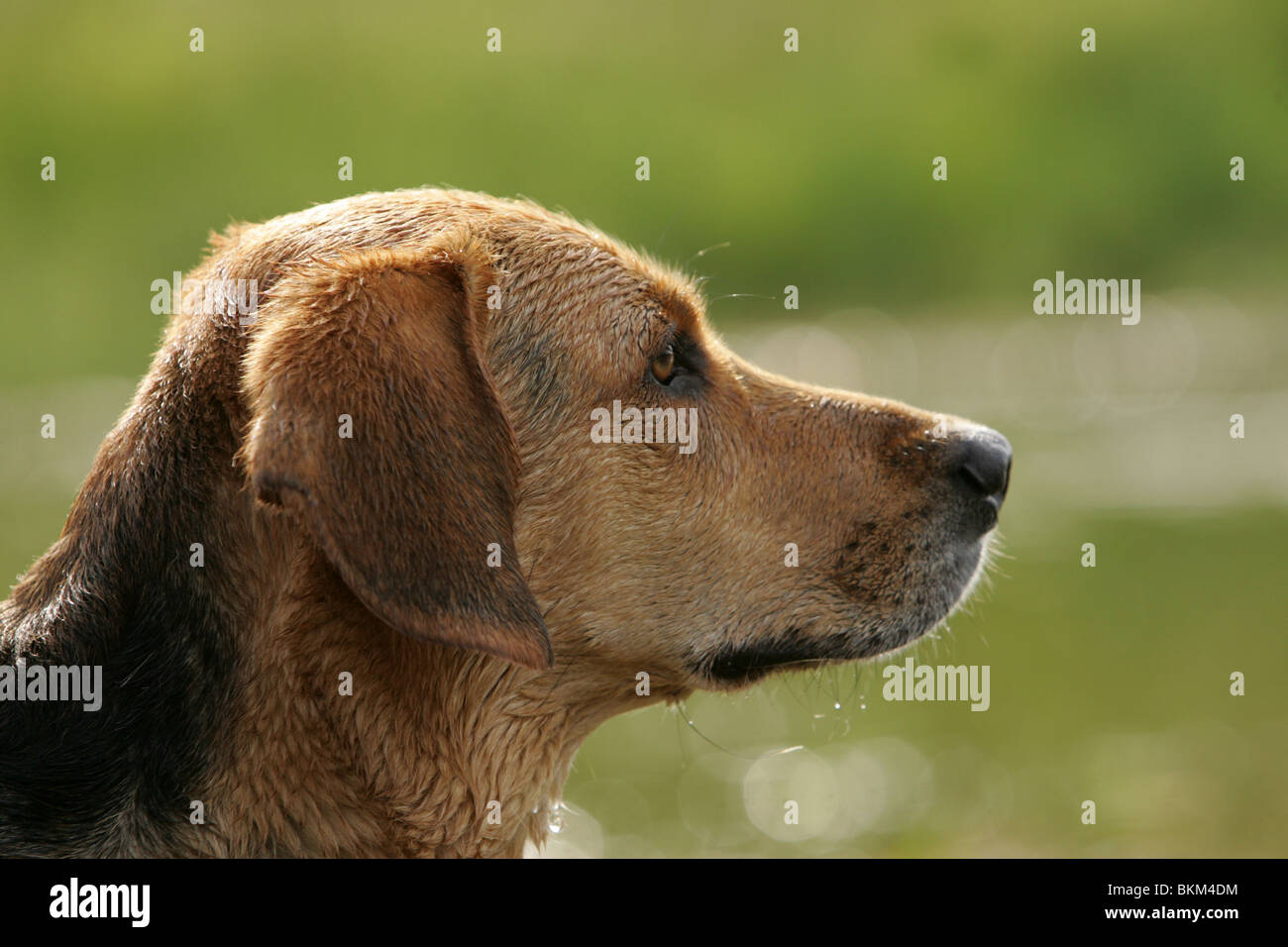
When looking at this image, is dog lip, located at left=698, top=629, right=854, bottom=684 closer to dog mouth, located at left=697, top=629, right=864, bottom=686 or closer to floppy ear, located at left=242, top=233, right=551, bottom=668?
dog mouth, located at left=697, top=629, right=864, bottom=686

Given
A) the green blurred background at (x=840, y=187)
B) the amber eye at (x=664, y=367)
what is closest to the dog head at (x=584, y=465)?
the amber eye at (x=664, y=367)

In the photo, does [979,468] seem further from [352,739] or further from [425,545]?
[352,739]

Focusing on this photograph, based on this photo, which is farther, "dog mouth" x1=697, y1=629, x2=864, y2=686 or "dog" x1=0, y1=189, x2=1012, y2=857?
"dog mouth" x1=697, y1=629, x2=864, y2=686

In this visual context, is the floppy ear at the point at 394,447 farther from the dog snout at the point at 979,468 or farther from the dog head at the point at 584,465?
the dog snout at the point at 979,468

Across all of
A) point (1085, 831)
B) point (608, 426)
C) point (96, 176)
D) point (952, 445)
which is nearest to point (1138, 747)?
point (1085, 831)

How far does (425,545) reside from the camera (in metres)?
3.40

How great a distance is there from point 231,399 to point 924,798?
4.93 metres

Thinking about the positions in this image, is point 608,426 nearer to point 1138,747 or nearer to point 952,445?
point 952,445

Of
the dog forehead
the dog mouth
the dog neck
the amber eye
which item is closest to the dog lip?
the dog mouth

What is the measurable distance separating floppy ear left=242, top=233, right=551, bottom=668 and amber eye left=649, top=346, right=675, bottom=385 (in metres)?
0.57

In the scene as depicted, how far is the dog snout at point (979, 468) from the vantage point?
4.38 meters

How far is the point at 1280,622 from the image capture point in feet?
29.5

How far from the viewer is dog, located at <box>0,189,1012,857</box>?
3.45m
